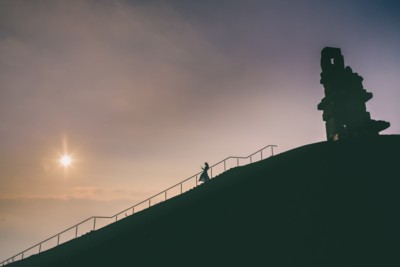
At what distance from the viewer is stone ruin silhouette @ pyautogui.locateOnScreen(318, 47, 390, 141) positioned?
22766 millimetres

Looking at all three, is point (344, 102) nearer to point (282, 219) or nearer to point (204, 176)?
point (204, 176)

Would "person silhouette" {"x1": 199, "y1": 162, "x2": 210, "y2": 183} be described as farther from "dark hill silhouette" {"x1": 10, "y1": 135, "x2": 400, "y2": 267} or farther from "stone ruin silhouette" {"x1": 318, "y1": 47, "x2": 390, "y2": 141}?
"stone ruin silhouette" {"x1": 318, "y1": 47, "x2": 390, "y2": 141}

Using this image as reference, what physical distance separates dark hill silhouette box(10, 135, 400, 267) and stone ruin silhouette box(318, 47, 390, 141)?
7.53 m

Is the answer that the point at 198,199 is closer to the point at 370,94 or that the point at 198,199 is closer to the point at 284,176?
the point at 284,176

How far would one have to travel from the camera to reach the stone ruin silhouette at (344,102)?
22.8 meters

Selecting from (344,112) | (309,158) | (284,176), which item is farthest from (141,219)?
(344,112)

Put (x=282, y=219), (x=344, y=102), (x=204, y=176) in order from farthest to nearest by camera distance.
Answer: (x=344, y=102)
(x=204, y=176)
(x=282, y=219)

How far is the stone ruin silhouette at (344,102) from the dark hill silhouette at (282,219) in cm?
753

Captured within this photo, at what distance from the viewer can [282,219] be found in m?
13.8

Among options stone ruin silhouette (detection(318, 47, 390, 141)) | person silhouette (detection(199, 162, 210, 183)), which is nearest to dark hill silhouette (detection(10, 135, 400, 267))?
person silhouette (detection(199, 162, 210, 183))

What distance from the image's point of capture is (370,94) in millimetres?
23375

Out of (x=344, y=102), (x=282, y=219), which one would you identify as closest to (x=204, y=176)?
(x=282, y=219)

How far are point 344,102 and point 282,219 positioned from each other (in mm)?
12570

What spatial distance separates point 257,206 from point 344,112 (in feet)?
40.4
